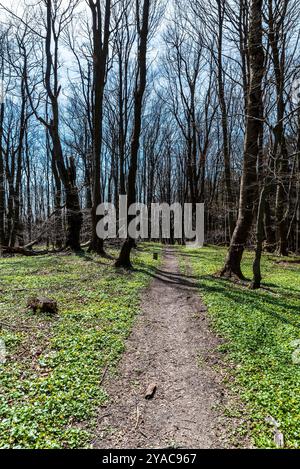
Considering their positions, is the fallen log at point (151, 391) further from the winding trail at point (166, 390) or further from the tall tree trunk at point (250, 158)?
the tall tree trunk at point (250, 158)

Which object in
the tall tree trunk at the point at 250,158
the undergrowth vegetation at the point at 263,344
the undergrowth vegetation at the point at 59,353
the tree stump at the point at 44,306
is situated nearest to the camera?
the undergrowth vegetation at the point at 59,353

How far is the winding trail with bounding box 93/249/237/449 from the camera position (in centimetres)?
342

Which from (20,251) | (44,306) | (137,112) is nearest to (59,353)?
(44,306)

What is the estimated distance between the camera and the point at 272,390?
Answer: 13.5 feet

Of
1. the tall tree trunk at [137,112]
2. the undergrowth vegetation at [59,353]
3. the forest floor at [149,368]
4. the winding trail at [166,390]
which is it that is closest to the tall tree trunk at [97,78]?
the tall tree trunk at [137,112]

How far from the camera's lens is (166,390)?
429 cm

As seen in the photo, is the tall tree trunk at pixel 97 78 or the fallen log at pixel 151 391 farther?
the tall tree trunk at pixel 97 78

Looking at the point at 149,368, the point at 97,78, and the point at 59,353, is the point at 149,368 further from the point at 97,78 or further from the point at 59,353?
the point at 97,78

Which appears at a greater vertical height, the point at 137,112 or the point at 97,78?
the point at 97,78

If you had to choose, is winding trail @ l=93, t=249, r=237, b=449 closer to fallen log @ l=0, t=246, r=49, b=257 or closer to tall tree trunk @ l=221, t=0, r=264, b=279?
tall tree trunk @ l=221, t=0, r=264, b=279

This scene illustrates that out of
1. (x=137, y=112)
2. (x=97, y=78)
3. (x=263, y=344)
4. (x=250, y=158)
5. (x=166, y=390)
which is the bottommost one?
(x=166, y=390)

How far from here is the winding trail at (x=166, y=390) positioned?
342cm
